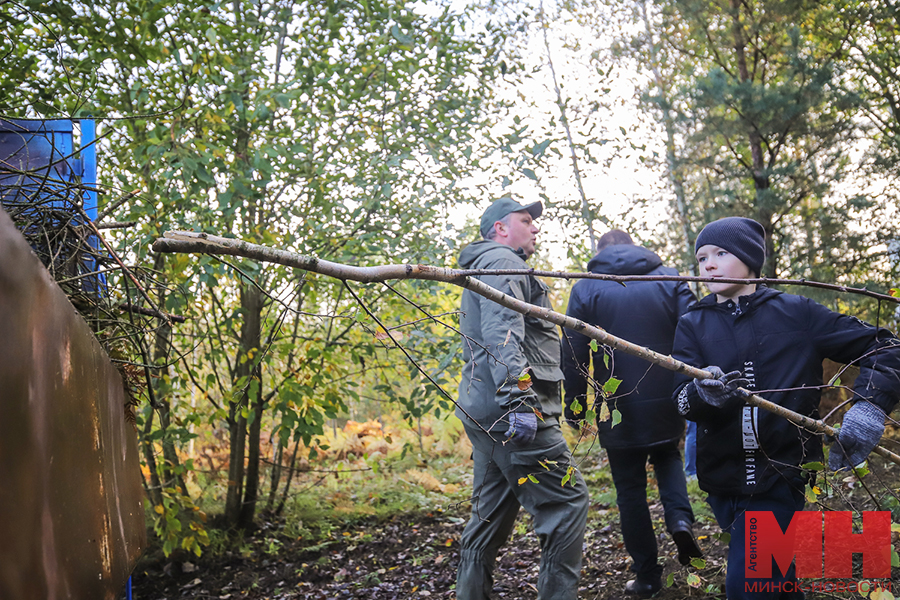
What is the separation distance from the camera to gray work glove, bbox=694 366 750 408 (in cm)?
231

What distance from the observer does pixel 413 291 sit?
574 centimetres

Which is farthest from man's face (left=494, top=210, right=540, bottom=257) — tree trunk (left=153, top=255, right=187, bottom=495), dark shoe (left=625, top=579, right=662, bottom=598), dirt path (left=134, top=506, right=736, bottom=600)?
tree trunk (left=153, top=255, right=187, bottom=495)

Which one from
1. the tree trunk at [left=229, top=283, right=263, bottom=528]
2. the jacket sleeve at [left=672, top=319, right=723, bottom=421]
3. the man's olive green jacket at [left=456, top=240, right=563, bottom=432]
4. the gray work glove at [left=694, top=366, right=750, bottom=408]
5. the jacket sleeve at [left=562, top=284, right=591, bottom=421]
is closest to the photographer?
the gray work glove at [left=694, top=366, right=750, bottom=408]

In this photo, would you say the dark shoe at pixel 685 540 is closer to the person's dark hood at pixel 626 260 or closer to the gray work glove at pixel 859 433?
the gray work glove at pixel 859 433

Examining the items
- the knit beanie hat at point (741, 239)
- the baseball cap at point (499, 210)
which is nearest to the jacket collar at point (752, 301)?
the knit beanie hat at point (741, 239)

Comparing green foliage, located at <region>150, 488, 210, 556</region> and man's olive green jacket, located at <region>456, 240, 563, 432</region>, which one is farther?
green foliage, located at <region>150, 488, 210, 556</region>

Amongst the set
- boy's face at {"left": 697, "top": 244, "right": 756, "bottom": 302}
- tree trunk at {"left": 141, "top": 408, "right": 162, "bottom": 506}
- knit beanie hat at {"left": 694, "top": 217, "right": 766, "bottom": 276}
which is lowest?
tree trunk at {"left": 141, "top": 408, "right": 162, "bottom": 506}

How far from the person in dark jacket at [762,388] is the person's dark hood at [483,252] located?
0.98 m

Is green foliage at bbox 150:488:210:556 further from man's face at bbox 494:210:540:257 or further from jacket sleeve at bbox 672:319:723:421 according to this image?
jacket sleeve at bbox 672:319:723:421

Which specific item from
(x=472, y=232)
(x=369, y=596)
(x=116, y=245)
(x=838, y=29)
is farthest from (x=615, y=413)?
(x=838, y=29)

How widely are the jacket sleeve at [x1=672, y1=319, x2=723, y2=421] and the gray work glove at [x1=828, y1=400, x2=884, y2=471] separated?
44cm

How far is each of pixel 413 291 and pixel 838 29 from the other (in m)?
4.97

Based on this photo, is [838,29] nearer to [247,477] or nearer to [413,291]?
[413,291]

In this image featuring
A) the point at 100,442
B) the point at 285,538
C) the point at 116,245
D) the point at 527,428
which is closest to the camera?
the point at 100,442
